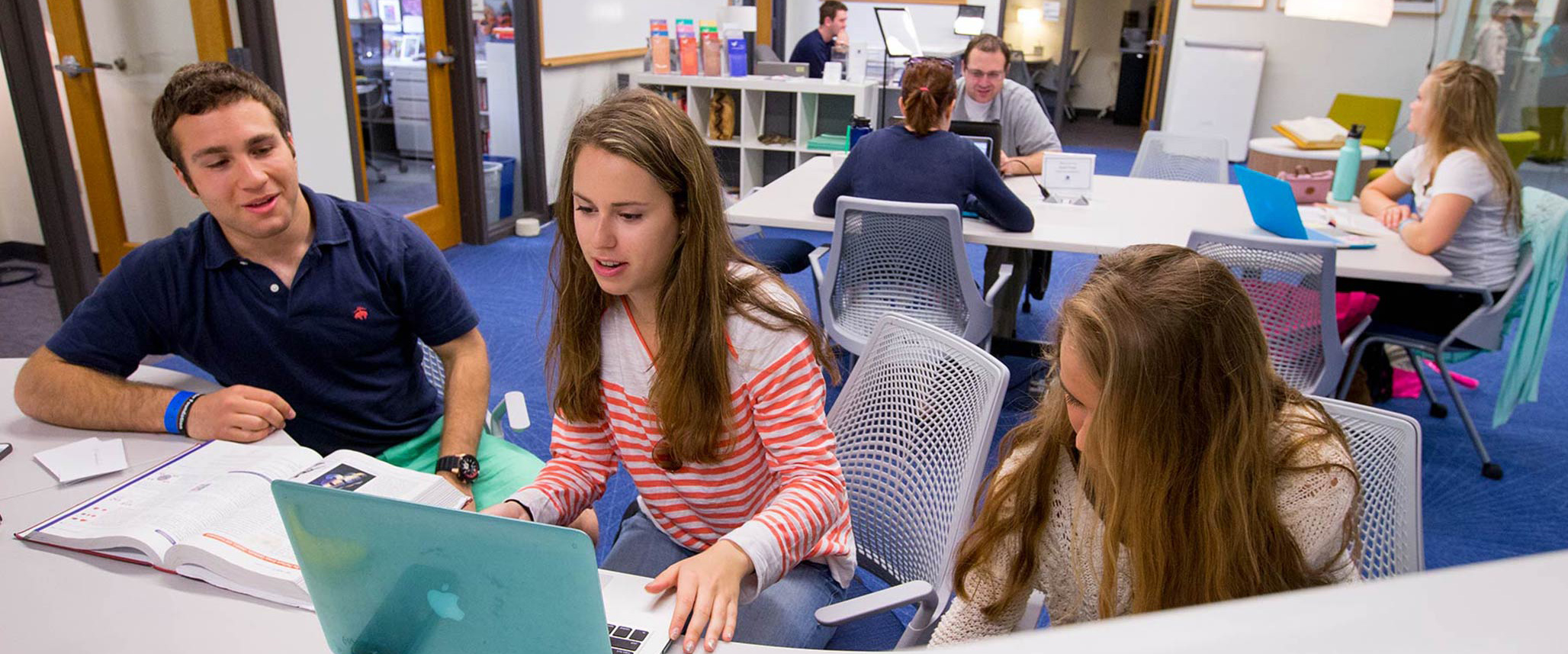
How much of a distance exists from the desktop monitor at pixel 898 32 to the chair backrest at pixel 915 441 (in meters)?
3.54

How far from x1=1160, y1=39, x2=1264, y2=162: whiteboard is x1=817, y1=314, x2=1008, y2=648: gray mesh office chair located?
691cm

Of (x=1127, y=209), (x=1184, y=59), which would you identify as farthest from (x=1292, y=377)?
(x=1184, y=59)

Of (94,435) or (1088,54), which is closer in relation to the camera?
(94,435)

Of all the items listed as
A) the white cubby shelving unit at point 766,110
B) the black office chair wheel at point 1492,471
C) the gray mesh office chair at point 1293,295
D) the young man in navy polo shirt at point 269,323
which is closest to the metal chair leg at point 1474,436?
the black office chair wheel at point 1492,471

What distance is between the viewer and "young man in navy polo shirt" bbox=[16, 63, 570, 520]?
5.17 feet

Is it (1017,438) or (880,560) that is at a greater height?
(1017,438)

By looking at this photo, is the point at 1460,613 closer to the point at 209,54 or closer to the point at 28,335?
the point at 209,54

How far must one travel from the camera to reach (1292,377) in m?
2.53

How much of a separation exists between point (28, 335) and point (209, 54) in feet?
4.02

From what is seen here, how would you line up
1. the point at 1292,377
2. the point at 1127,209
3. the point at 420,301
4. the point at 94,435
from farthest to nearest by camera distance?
1. the point at 1127,209
2. the point at 1292,377
3. the point at 420,301
4. the point at 94,435

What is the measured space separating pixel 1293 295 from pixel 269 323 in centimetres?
227

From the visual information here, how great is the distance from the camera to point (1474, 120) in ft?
9.05

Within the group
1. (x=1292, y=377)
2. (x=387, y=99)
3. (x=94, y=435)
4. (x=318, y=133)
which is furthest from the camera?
(x=387, y=99)

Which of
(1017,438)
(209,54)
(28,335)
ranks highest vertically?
(209,54)
